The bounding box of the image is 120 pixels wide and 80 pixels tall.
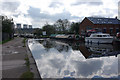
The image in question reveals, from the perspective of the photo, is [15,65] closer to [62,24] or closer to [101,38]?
[101,38]

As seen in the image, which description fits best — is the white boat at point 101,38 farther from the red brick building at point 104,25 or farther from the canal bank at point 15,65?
the canal bank at point 15,65

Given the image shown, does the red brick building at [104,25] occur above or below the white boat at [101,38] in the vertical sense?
above

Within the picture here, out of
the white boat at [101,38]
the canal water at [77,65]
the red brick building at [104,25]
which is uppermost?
the red brick building at [104,25]

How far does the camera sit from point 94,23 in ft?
152

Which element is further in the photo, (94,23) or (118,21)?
(118,21)

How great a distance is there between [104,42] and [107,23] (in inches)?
902

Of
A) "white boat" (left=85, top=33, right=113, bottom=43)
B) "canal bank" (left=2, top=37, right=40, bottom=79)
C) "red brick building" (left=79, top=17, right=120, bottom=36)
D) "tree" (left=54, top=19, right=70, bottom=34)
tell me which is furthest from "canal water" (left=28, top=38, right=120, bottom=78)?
"tree" (left=54, top=19, right=70, bottom=34)

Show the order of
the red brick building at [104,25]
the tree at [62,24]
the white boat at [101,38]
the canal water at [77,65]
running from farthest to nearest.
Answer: the tree at [62,24] → the red brick building at [104,25] → the white boat at [101,38] → the canal water at [77,65]

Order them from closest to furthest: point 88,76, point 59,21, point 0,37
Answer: point 88,76, point 0,37, point 59,21

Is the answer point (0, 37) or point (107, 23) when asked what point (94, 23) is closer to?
point (107, 23)

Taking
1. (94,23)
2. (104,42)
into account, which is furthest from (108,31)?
(104,42)

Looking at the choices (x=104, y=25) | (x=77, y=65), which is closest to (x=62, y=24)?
(x=104, y=25)

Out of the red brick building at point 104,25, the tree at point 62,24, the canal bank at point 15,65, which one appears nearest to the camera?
the canal bank at point 15,65

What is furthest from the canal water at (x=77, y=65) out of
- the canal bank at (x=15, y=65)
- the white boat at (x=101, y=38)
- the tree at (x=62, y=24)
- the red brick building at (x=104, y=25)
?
the tree at (x=62, y=24)
